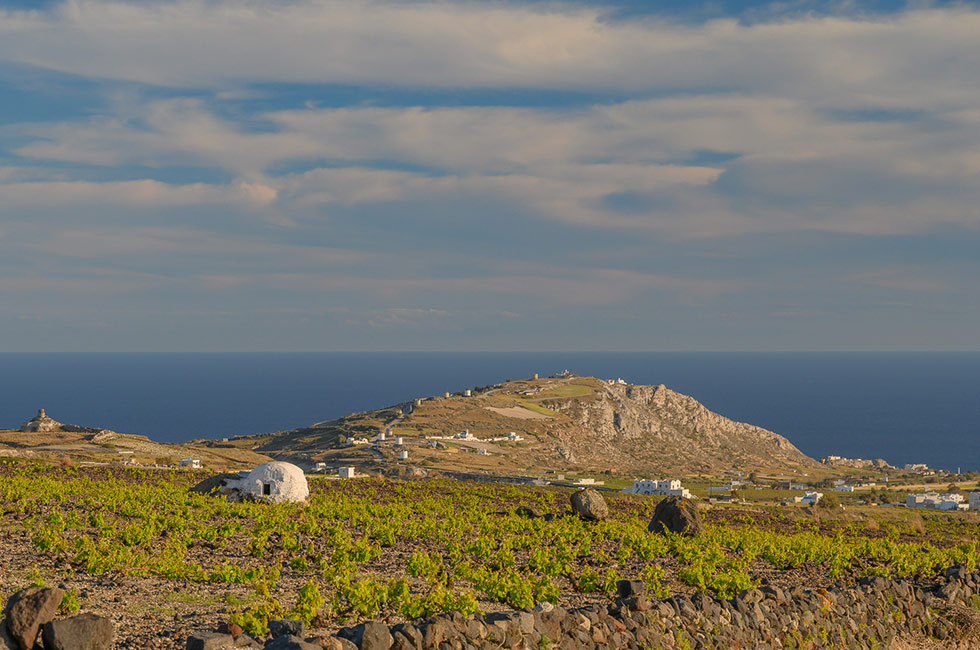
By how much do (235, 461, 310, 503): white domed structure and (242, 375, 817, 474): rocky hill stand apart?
182ft

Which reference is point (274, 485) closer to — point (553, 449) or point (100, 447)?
point (100, 447)

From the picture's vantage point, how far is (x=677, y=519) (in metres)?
32.2

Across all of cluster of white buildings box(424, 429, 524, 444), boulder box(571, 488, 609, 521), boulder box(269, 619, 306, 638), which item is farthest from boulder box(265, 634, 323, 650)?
cluster of white buildings box(424, 429, 524, 444)

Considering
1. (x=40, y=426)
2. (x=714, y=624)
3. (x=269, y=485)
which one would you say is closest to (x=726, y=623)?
(x=714, y=624)

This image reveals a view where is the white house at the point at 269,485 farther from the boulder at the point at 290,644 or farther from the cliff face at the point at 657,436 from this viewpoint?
the cliff face at the point at 657,436

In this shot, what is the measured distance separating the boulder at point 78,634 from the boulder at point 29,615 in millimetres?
133

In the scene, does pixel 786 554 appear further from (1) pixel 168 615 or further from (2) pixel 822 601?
(1) pixel 168 615

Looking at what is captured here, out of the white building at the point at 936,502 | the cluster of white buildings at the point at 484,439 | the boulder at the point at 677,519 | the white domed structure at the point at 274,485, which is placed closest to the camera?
the boulder at the point at 677,519

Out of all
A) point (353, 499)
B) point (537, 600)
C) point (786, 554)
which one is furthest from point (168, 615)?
point (353, 499)

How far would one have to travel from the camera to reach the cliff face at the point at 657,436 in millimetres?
136375

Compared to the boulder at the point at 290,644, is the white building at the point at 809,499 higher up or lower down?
lower down

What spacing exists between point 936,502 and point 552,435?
63.7 metres

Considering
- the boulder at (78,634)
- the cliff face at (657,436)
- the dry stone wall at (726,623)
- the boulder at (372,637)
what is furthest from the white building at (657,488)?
the boulder at (78,634)

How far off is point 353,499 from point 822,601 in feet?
79.3
